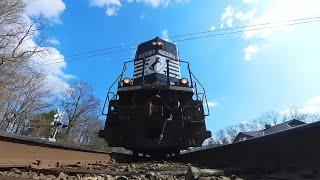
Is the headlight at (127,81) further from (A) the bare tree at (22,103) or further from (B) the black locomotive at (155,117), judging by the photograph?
(A) the bare tree at (22,103)

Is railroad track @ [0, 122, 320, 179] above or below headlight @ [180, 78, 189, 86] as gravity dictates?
below

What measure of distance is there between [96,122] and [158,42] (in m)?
41.6

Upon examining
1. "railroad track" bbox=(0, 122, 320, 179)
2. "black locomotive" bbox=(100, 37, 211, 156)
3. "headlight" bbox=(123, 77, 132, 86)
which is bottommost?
"railroad track" bbox=(0, 122, 320, 179)

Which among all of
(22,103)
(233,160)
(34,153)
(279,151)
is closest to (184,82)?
(233,160)

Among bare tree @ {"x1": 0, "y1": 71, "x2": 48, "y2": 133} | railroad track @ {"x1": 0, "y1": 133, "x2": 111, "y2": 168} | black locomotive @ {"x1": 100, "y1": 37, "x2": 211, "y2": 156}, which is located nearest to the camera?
railroad track @ {"x1": 0, "y1": 133, "x2": 111, "y2": 168}

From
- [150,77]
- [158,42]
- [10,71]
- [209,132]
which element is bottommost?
[209,132]

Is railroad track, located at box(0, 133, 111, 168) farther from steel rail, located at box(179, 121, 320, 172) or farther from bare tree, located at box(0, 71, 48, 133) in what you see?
bare tree, located at box(0, 71, 48, 133)

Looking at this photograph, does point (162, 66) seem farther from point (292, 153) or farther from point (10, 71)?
point (10, 71)

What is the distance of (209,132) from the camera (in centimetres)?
768

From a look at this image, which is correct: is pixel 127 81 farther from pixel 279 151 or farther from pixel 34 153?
pixel 279 151

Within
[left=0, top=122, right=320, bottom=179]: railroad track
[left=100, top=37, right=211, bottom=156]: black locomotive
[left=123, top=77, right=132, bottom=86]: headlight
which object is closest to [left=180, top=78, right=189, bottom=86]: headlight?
[left=100, top=37, right=211, bottom=156]: black locomotive

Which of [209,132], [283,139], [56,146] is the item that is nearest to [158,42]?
[209,132]

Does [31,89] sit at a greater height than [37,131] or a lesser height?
greater

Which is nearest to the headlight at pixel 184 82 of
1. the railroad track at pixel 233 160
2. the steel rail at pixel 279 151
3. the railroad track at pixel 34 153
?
the steel rail at pixel 279 151
